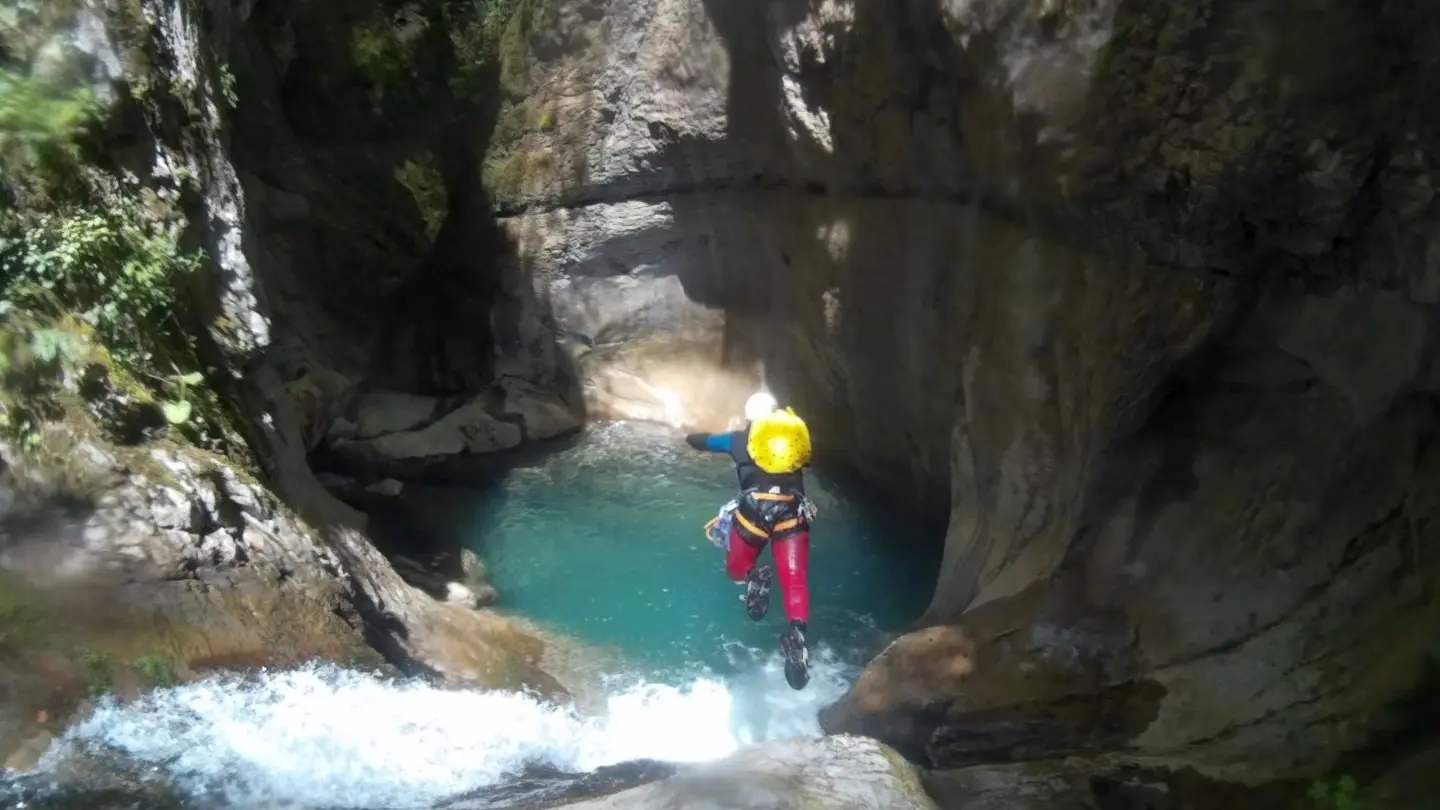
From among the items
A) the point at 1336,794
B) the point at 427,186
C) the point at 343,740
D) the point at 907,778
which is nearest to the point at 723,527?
the point at 907,778

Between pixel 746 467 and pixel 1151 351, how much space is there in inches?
95.5

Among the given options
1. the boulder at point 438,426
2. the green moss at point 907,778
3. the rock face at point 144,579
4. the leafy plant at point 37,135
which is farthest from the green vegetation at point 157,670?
the boulder at point 438,426

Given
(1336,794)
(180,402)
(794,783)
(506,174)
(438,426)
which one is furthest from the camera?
(506,174)

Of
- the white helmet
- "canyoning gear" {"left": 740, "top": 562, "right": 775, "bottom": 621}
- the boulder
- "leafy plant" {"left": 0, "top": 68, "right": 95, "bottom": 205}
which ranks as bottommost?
"canyoning gear" {"left": 740, "top": 562, "right": 775, "bottom": 621}

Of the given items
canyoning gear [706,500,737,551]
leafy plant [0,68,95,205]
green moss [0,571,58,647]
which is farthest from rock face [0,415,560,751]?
canyoning gear [706,500,737,551]

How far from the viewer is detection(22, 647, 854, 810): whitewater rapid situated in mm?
3855

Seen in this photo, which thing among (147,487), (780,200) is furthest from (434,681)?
(780,200)

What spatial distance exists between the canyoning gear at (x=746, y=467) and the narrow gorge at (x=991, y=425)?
3.71 feet

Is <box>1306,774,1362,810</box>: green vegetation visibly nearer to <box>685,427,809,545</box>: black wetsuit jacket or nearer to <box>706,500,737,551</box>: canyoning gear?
<box>685,427,809,545</box>: black wetsuit jacket

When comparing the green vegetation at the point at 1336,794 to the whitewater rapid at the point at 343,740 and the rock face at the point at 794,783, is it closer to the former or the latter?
the rock face at the point at 794,783

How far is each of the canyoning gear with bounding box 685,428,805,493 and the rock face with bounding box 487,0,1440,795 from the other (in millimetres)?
1178

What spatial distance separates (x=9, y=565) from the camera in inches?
160

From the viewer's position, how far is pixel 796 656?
5.89 meters

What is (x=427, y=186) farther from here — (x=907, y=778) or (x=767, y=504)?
(x=907, y=778)
